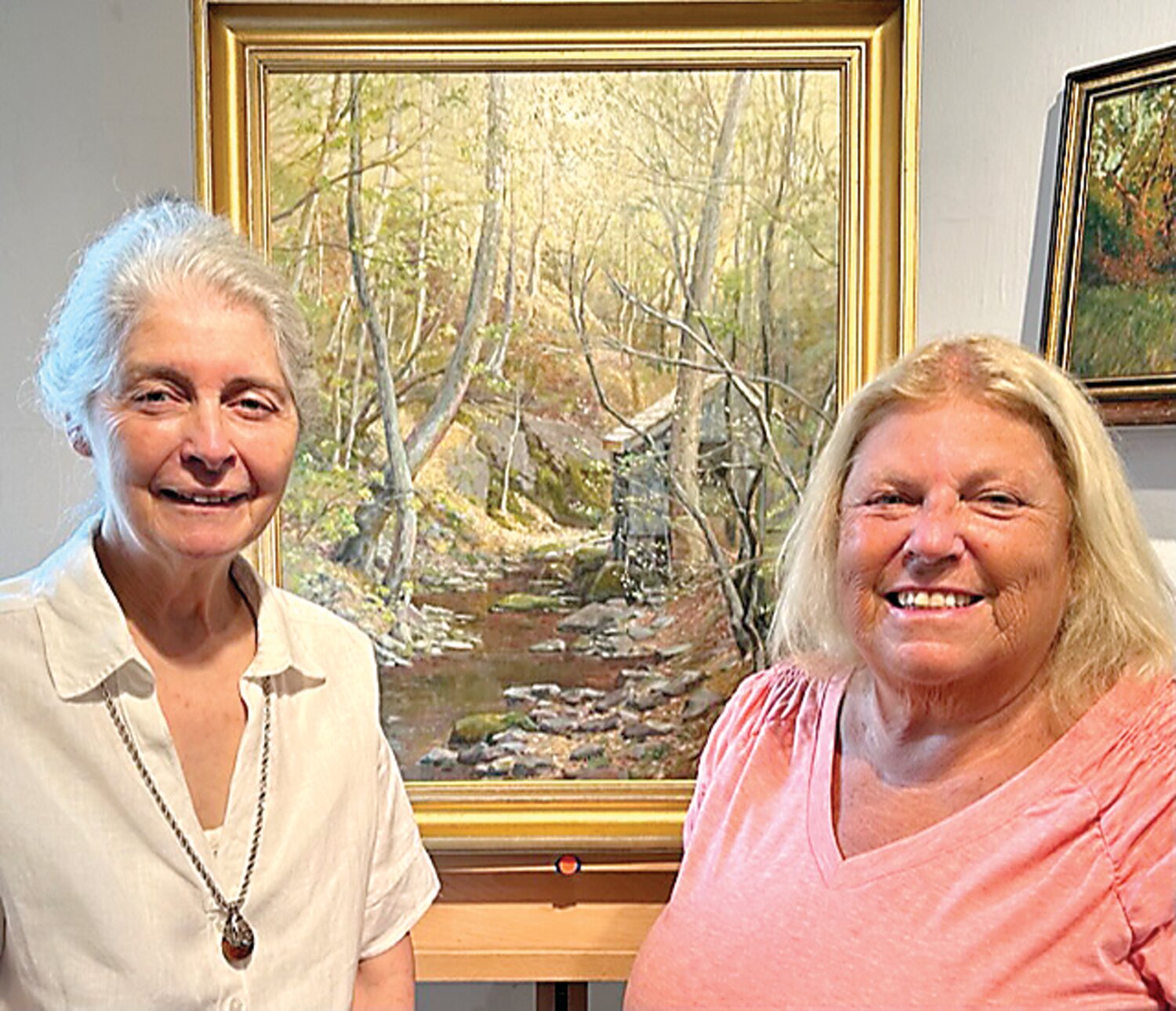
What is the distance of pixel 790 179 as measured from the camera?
180 cm

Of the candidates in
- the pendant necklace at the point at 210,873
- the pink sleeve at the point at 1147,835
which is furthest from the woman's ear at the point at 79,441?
the pink sleeve at the point at 1147,835

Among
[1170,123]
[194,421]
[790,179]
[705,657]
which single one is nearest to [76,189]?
[194,421]

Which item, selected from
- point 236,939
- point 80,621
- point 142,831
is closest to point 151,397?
point 80,621

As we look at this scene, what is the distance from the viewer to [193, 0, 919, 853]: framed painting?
180cm

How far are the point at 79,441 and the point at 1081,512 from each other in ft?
3.37

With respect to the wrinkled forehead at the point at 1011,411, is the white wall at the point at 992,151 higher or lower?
higher

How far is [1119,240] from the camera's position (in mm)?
1645

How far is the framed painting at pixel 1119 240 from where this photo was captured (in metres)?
1.61

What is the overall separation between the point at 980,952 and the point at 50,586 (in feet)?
3.17

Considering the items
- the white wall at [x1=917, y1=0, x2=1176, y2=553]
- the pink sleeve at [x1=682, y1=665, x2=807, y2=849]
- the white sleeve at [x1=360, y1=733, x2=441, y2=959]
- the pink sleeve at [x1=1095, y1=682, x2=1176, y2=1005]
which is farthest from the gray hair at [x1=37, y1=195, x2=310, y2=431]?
the white wall at [x1=917, y1=0, x2=1176, y2=553]

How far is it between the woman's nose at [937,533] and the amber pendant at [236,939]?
2.51 ft

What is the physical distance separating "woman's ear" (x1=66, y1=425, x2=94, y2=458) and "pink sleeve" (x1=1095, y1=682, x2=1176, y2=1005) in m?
1.05

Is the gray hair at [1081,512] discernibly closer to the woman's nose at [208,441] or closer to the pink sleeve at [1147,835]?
the pink sleeve at [1147,835]

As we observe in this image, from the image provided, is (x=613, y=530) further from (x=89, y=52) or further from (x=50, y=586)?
(x=89, y=52)
